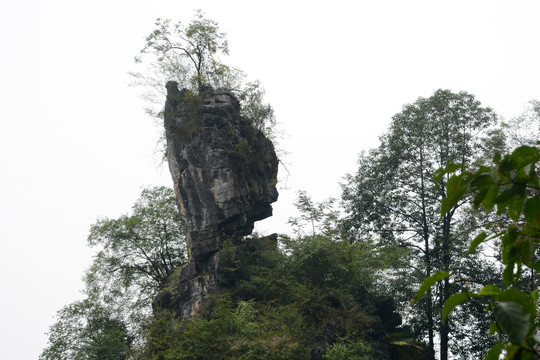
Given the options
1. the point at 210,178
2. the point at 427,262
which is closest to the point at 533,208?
the point at 210,178

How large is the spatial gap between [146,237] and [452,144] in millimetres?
15674

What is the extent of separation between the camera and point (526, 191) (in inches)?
43.2

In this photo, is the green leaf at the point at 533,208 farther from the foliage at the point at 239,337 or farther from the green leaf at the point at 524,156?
the foliage at the point at 239,337

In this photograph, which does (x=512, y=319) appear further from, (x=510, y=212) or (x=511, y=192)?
(x=510, y=212)

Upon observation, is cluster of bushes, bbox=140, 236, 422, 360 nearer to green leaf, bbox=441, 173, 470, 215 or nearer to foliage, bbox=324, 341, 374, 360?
foliage, bbox=324, 341, 374, 360

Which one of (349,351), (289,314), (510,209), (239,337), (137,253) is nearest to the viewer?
(510,209)

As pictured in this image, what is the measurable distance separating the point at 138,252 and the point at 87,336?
5.57 metres

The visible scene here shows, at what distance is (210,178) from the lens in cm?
1783

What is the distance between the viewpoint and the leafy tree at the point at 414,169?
63.7 ft

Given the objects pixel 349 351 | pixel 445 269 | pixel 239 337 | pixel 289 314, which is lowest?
pixel 349 351

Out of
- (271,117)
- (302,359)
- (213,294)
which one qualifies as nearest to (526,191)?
(302,359)

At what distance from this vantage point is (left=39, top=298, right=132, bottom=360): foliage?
17.3 m

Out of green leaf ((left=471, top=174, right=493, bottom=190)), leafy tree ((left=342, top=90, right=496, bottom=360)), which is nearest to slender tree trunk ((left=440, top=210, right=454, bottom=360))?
leafy tree ((left=342, top=90, right=496, bottom=360))

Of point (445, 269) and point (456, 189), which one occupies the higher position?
point (445, 269)
